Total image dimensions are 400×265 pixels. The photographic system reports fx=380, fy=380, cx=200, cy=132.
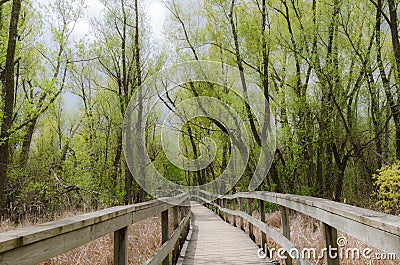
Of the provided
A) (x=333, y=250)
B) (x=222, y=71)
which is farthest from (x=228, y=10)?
(x=333, y=250)

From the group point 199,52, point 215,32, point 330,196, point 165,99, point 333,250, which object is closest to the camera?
point 333,250

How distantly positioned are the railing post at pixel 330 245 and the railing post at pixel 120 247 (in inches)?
55.4

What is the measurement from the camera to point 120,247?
258 cm

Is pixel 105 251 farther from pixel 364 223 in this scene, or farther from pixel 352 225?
pixel 364 223

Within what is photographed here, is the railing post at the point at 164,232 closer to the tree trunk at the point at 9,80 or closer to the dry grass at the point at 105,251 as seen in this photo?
the dry grass at the point at 105,251

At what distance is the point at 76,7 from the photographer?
16.8 metres

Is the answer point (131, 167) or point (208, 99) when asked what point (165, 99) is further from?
point (208, 99)

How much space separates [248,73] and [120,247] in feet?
41.6

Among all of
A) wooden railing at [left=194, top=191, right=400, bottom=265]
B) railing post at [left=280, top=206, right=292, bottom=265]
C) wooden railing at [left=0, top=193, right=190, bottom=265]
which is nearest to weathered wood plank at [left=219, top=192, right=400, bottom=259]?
wooden railing at [left=194, top=191, right=400, bottom=265]

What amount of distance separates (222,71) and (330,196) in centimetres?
656

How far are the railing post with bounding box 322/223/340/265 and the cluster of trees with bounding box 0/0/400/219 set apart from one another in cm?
751

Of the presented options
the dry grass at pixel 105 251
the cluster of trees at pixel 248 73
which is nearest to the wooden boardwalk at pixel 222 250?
the dry grass at pixel 105 251

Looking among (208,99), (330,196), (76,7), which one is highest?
(76,7)

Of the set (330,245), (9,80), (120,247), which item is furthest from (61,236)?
(9,80)
